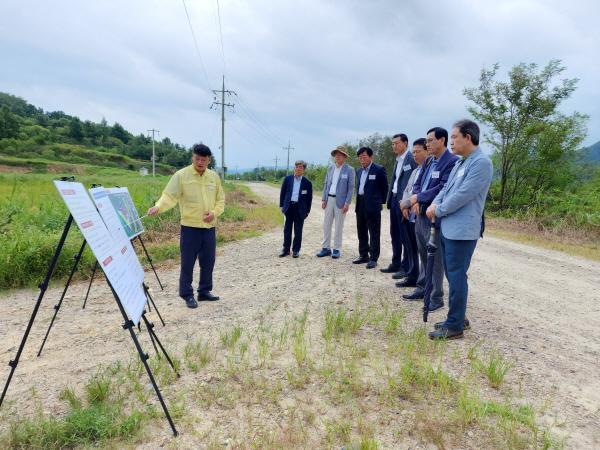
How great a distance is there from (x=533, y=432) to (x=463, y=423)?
406mm

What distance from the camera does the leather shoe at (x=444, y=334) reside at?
339cm

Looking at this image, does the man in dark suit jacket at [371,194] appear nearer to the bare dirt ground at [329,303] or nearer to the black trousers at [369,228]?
the black trousers at [369,228]

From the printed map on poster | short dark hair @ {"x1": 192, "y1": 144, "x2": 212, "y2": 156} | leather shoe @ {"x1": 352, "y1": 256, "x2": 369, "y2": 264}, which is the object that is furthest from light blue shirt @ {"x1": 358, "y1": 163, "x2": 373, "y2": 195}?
the printed map on poster

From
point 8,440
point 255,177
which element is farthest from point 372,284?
point 255,177

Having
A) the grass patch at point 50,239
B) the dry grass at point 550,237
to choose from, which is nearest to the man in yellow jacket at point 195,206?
the grass patch at point 50,239

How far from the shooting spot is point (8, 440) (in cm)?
211

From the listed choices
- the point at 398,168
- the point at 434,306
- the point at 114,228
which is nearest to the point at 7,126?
the point at 398,168

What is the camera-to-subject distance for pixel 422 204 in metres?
4.18

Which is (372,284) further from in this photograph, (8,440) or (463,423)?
(8,440)

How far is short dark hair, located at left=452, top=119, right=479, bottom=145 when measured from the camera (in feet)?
10.6

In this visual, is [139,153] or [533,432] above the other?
[139,153]

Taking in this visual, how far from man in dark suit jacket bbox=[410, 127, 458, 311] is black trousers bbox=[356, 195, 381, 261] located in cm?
174

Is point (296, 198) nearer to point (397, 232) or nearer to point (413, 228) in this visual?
point (397, 232)

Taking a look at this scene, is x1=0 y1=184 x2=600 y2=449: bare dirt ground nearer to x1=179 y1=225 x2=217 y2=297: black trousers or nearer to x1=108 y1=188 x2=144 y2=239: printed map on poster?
x1=179 y1=225 x2=217 y2=297: black trousers
